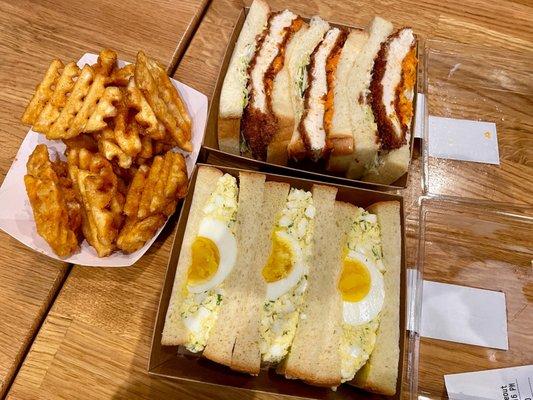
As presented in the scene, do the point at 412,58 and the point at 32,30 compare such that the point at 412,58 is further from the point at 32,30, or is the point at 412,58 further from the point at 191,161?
the point at 32,30

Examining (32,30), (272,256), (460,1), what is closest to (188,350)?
(272,256)

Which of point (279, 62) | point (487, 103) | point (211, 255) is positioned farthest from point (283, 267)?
point (487, 103)

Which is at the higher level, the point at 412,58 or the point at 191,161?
the point at 412,58

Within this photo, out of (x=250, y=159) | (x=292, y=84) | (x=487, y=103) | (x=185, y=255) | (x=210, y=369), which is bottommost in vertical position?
(x=210, y=369)

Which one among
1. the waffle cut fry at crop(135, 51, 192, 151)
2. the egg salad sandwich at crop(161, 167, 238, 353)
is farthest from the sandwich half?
the waffle cut fry at crop(135, 51, 192, 151)

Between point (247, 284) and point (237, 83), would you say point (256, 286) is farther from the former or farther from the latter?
point (237, 83)

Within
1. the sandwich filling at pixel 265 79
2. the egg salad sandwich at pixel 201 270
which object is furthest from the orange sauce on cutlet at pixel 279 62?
the egg salad sandwich at pixel 201 270
